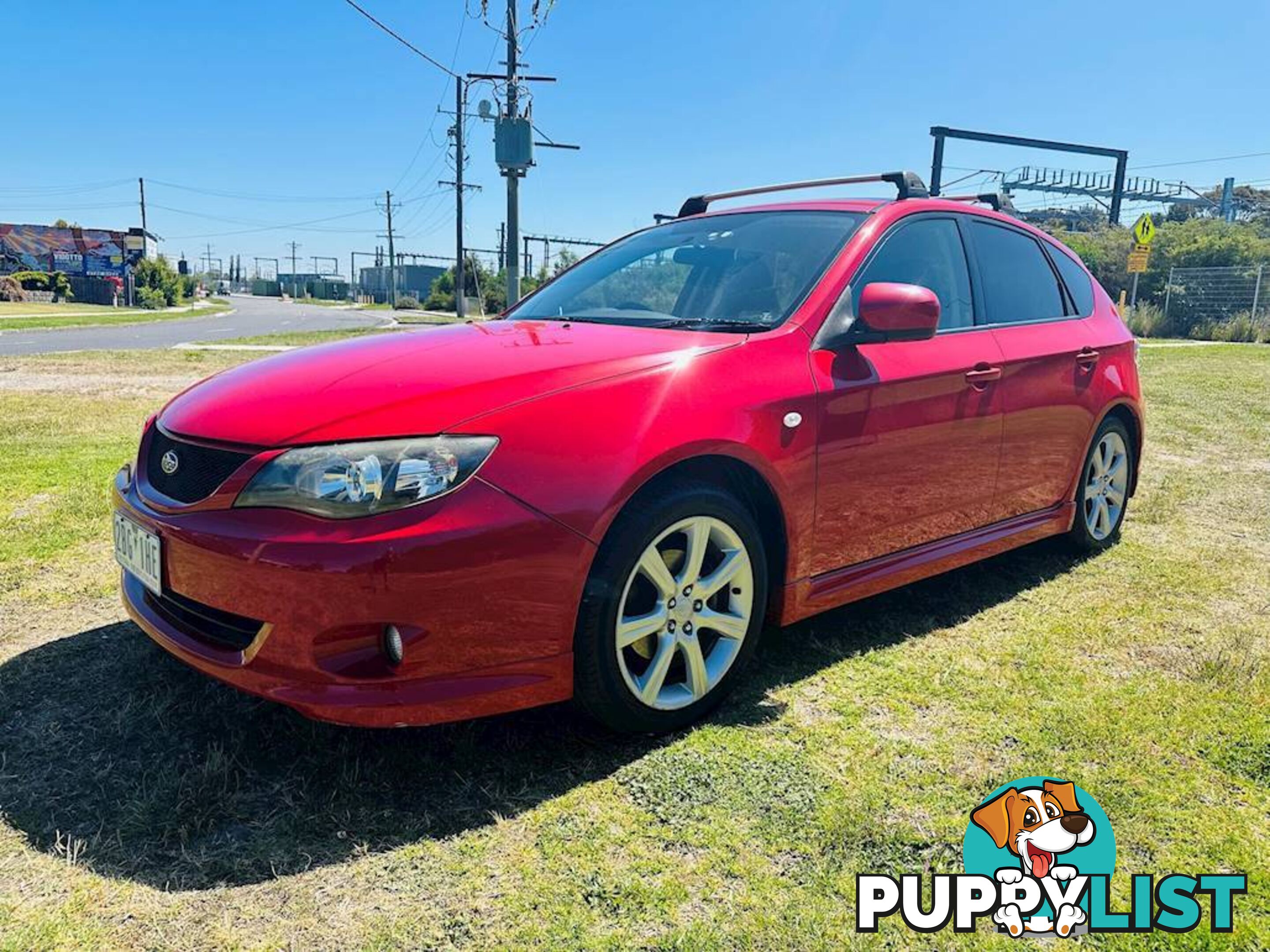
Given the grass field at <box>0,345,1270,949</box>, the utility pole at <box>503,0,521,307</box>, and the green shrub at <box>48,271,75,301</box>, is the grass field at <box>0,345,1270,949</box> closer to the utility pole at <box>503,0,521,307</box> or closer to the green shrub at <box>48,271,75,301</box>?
the utility pole at <box>503,0,521,307</box>

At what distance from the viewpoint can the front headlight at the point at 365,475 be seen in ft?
6.75

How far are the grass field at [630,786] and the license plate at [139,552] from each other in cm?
44

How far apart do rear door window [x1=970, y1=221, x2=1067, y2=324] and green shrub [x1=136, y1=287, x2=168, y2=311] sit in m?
54.4

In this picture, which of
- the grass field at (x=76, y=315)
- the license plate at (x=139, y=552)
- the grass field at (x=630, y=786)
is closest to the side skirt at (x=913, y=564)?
the grass field at (x=630, y=786)

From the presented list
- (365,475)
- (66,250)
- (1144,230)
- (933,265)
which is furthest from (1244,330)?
(66,250)

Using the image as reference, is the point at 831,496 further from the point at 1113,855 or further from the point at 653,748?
the point at 1113,855

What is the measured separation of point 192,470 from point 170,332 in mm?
24548

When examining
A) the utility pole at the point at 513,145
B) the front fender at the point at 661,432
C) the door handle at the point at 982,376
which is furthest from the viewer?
the utility pole at the point at 513,145

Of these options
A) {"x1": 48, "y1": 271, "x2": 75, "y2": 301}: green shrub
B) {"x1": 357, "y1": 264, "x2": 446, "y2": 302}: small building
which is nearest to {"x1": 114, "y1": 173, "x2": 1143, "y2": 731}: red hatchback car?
{"x1": 48, "y1": 271, "x2": 75, "y2": 301}: green shrub

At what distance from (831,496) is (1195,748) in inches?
49.0

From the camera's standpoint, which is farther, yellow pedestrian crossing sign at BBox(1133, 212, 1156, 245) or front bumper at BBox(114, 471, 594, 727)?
yellow pedestrian crossing sign at BBox(1133, 212, 1156, 245)

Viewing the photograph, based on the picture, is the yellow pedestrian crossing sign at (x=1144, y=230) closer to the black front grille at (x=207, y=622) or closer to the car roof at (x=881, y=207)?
the car roof at (x=881, y=207)

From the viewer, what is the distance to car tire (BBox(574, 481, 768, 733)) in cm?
232

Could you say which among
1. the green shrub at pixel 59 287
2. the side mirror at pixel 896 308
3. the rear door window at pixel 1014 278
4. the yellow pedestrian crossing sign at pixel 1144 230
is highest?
the yellow pedestrian crossing sign at pixel 1144 230
